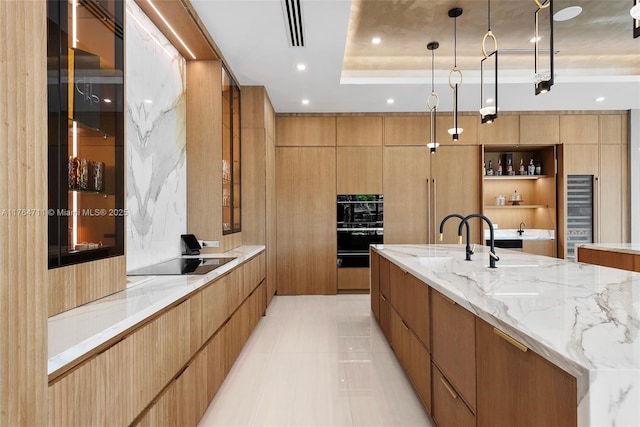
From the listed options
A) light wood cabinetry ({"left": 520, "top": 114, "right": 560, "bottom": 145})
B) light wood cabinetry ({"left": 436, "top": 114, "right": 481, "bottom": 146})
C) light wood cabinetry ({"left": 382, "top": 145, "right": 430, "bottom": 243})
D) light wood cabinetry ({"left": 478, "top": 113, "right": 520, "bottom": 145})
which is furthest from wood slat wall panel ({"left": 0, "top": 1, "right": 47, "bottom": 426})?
light wood cabinetry ({"left": 520, "top": 114, "right": 560, "bottom": 145})

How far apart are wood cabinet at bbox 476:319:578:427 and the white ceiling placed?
8.21 ft

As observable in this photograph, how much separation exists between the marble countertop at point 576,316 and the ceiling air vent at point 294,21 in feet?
6.85

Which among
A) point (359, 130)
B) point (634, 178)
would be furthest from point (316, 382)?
point (634, 178)

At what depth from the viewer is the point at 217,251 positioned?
3.43 m

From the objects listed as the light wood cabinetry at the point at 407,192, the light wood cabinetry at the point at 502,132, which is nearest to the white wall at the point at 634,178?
the light wood cabinetry at the point at 502,132

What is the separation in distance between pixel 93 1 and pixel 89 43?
0.23 meters

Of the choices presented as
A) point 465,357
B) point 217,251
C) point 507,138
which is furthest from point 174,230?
point 507,138

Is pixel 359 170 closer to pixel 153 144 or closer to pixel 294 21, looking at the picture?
pixel 294 21

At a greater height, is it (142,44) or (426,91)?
(426,91)

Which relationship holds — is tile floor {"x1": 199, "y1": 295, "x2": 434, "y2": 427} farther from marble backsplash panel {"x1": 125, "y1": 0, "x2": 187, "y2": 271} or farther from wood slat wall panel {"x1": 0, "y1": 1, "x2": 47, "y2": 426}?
wood slat wall panel {"x1": 0, "y1": 1, "x2": 47, "y2": 426}

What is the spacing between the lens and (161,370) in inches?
59.6

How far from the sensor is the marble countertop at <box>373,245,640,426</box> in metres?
0.74

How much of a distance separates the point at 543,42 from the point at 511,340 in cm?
437

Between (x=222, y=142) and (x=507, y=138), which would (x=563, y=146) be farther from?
(x=222, y=142)
